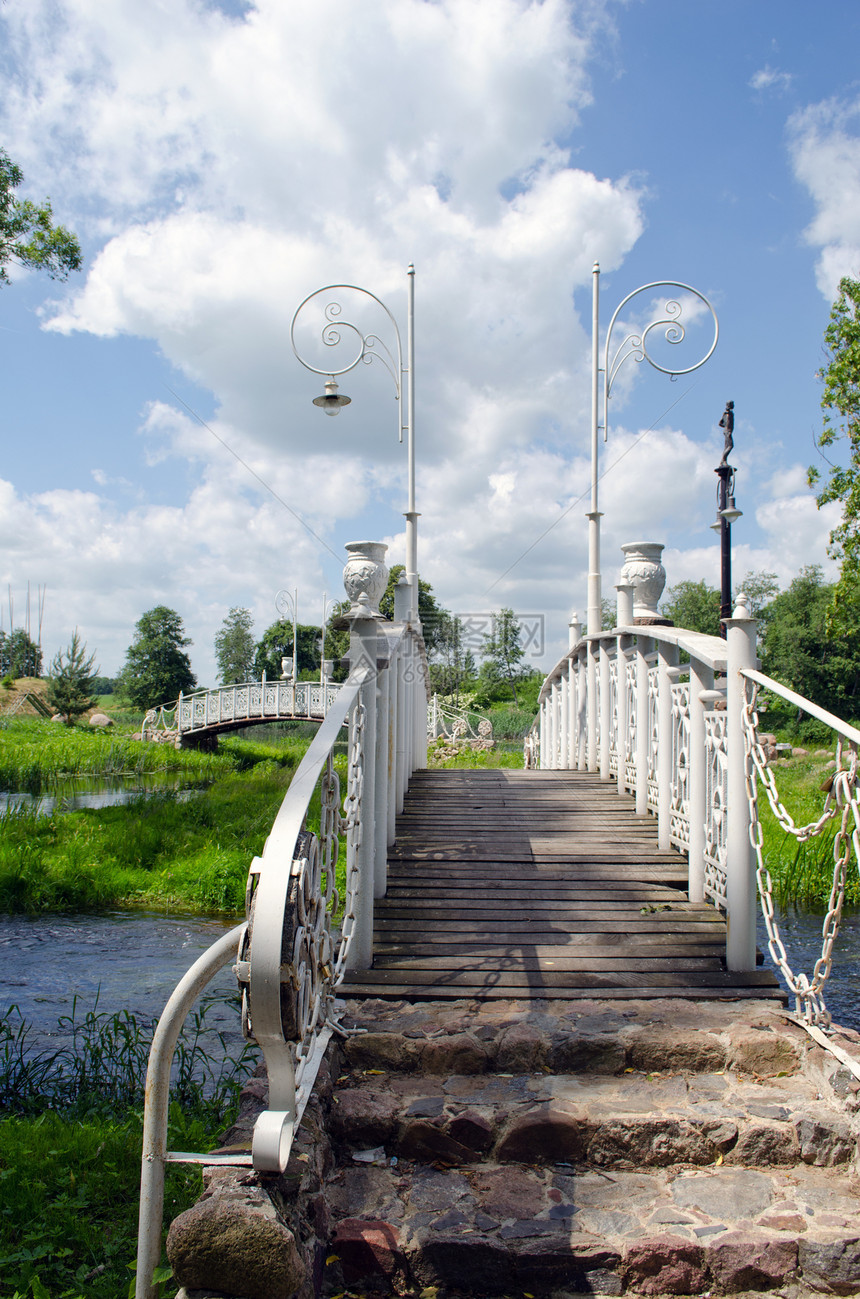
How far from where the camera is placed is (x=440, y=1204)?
8.48ft

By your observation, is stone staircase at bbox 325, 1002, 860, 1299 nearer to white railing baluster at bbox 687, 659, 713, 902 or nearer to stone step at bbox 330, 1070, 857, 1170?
stone step at bbox 330, 1070, 857, 1170

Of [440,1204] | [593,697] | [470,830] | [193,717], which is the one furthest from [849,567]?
[193,717]

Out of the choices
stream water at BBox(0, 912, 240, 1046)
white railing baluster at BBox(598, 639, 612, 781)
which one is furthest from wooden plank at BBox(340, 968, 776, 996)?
white railing baluster at BBox(598, 639, 612, 781)

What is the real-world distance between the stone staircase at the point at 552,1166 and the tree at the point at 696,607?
163 feet

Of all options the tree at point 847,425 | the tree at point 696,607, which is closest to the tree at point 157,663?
the tree at point 696,607

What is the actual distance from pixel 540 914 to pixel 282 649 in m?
58.2

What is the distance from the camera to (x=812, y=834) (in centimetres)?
305

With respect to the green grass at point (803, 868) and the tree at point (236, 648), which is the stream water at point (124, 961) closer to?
the green grass at point (803, 868)

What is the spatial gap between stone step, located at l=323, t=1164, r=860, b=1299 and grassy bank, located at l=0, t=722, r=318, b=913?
882 cm

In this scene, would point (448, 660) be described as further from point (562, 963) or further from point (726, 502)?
point (562, 963)

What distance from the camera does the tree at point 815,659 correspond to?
37969 mm

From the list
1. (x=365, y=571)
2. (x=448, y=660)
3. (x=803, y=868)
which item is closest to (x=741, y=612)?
(x=365, y=571)

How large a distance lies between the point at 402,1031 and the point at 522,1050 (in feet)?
1.54

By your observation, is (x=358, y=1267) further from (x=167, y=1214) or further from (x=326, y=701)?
(x=326, y=701)
